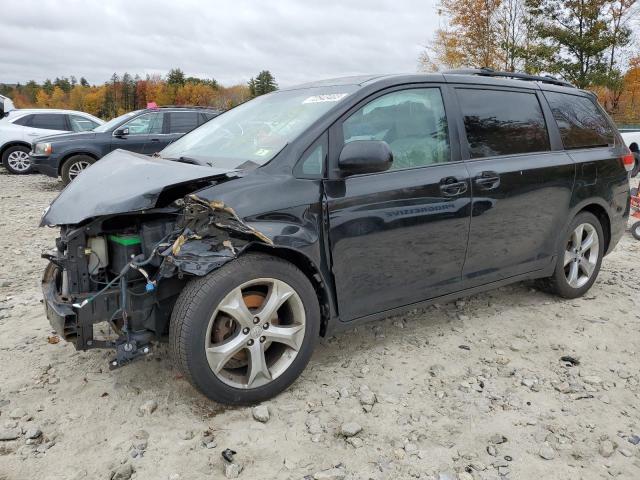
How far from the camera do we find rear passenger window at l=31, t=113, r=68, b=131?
42.8 feet

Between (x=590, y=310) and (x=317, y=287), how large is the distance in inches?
102

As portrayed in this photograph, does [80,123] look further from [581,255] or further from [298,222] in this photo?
[581,255]

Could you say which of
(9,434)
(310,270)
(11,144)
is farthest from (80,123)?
(310,270)

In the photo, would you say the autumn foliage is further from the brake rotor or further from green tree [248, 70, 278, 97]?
the brake rotor

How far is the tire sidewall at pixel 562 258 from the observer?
4.19m

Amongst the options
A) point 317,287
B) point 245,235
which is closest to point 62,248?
point 245,235

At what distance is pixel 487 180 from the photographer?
3529mm

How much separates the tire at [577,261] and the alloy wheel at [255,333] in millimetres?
2492

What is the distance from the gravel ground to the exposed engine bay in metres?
0.44

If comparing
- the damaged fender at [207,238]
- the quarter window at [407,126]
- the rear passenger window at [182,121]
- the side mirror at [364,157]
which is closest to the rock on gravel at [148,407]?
the damaged fender at [207,238]

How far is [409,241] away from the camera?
3180 mm

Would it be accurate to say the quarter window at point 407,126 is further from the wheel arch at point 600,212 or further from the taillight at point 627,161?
the taillight at point 627,161

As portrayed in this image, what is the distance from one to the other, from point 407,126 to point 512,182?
3.06 feet

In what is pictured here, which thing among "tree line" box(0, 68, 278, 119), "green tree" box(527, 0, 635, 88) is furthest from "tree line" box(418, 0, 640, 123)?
"tree line" box(0, 68, 278, 119)
